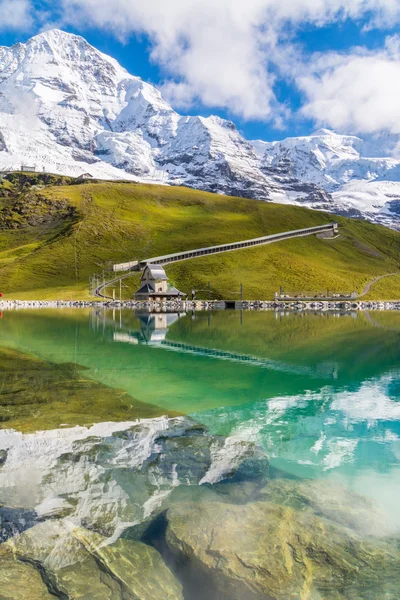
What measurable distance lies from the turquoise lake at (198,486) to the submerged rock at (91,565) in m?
0.03

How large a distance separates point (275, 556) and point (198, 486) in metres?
3.82

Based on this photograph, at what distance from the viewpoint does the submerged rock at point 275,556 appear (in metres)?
9.55

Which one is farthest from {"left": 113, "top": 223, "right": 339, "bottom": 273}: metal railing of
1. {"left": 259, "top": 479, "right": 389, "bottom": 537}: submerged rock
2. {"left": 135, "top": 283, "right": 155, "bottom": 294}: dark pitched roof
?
{"left": 259, "top": 479, "right": 389, "bottom": 537}: submerged rock

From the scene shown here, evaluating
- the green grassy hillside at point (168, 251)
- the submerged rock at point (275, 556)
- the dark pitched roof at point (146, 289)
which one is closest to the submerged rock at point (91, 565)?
the submerged rock at point (275, 556)

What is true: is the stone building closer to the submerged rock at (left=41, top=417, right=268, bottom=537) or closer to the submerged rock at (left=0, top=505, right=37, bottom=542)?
the submerged rock at (left=41, top=417, right=268, bottom=537)

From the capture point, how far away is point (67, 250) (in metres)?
169

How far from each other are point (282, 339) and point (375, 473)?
39.1m

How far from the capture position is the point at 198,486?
13820mm

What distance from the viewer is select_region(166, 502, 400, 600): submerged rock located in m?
A: 9.55

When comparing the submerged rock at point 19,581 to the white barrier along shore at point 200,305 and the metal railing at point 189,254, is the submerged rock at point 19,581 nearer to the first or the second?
the white barrier along shore at point 200,305

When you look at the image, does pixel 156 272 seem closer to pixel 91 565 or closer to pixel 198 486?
pixel 198 486

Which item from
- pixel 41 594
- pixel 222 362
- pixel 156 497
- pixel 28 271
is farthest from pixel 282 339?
pixel 28 271

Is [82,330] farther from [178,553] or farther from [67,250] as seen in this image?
[67,250]

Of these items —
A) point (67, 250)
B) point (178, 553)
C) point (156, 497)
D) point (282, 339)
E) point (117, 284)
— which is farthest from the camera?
point (67, 250)
